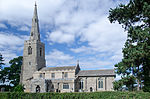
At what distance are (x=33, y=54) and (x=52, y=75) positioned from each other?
9.65 m

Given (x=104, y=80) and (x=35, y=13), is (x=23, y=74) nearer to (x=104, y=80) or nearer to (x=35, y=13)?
(x=35, y=13)

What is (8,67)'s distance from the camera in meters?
58.8

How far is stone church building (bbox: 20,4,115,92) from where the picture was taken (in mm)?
41125

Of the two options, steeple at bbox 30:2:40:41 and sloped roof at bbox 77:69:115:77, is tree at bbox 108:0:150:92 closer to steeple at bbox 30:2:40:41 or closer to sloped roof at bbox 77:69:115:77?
sloped roof at bbox 77:69:115:77

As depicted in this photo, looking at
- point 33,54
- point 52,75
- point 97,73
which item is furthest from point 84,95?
point 33,54

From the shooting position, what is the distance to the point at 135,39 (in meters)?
19.3

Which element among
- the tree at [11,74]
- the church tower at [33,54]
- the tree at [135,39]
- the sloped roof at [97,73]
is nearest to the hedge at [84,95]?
the tree at [135,39]

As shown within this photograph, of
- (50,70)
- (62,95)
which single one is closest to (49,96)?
(62,95)

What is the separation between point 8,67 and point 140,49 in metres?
52.2

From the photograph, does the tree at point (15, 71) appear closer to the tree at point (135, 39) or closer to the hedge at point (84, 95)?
the hedge at point (84, 95)

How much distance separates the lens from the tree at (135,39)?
17.9 meters

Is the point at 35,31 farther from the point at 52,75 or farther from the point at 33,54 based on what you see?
the point at 52,75

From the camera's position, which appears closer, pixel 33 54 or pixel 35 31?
pixel 33 54

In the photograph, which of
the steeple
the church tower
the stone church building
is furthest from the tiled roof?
the steeple
